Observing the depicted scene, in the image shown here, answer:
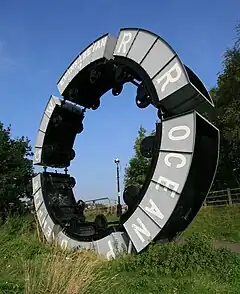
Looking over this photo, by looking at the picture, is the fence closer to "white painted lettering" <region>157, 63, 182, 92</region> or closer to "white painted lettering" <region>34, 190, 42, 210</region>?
"white painted lettering" <region>34, 190, 42, 210</region>

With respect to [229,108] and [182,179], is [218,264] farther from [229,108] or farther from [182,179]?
[229,108]

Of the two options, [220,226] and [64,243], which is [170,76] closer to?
[64,243]

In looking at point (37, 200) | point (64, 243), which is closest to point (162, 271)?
point (64, 243)

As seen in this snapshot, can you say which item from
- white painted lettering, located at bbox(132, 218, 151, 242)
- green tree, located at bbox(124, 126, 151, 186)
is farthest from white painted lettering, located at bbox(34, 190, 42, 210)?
green tree, located at bbox(124, 126, 151, 186)

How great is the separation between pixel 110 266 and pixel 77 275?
1.96 m

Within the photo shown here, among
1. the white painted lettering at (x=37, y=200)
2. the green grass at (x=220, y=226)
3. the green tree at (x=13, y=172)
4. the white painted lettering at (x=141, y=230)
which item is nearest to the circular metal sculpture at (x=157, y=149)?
the white painted lettering at (x=141, y=230)

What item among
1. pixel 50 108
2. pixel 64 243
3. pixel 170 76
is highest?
pixel 50 108

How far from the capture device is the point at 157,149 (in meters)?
7.63

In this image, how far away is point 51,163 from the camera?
12203 millimetres

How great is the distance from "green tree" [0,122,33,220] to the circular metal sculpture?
645 cm

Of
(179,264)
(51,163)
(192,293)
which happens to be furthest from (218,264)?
→ (51,163)

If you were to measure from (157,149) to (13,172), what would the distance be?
11095 mm

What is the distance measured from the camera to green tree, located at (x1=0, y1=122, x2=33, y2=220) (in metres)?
16.7

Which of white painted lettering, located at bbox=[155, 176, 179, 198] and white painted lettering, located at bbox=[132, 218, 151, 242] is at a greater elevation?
white painted lettering, located at bbox=[155, 176, 179, 198]
